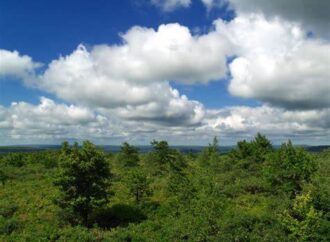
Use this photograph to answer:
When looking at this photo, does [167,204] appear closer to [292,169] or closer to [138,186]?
[138,186]

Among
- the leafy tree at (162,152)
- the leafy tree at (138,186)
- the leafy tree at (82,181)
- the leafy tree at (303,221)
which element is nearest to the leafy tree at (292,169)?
the leafy tree at (303,221)

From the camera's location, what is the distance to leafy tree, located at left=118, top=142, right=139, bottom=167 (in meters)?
90.1

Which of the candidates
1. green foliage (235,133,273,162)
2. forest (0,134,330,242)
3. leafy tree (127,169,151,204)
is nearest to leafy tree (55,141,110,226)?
forest (0,134,330,242)

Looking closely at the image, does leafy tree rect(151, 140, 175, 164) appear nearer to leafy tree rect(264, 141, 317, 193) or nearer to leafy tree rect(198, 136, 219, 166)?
leafy tree rect(198, 136, 219, 166)

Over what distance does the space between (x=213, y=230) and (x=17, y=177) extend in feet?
170

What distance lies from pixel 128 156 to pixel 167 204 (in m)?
41.6

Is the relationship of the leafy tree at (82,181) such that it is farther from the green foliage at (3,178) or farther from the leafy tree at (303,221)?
the green foliage at (3,178)

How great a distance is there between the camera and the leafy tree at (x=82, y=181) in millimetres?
42756

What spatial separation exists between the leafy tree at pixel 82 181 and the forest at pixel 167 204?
111 millimetres

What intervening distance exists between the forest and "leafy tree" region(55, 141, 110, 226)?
11 cm

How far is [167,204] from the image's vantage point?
50.6 metres

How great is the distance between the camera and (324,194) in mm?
37938

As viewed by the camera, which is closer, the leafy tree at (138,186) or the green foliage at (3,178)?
the leafy tree at (138,186)

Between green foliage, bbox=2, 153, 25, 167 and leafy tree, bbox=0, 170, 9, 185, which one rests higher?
green foliage, bbox=2, 153, 25, 167
